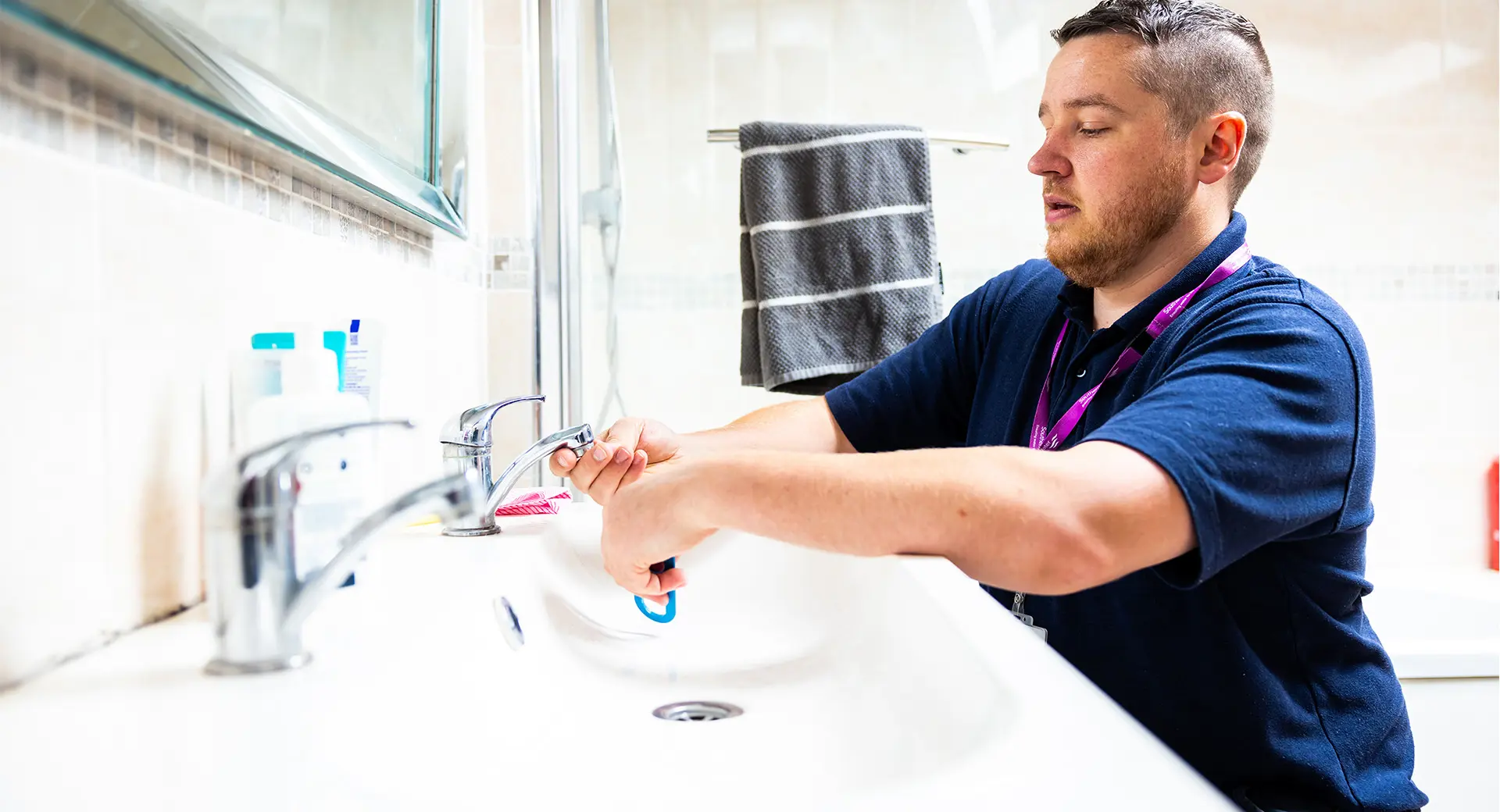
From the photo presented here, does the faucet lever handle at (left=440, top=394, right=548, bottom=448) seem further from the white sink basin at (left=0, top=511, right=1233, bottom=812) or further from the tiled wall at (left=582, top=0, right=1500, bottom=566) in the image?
the tiled wall at (left=582, top=0, right=1500, bottom=566)

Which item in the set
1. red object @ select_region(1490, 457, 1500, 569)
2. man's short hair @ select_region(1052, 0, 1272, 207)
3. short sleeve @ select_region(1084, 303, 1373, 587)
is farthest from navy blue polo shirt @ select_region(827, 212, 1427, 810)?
red object @ select_region(1490, 457, 1500, 569)

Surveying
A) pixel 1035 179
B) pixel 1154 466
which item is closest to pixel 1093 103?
pixel 1154 466

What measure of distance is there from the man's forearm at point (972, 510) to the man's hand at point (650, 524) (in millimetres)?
27

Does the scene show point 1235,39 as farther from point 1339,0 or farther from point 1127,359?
point 1339,0

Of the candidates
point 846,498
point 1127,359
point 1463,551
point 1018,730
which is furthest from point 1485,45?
point 1018,730

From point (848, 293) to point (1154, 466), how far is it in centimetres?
101

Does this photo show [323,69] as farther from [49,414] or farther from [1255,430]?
[1255,430]

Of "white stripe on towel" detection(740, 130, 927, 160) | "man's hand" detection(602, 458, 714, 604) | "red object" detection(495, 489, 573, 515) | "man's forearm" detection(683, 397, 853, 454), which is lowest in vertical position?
"red object" detection(495, 489, 573, 515)

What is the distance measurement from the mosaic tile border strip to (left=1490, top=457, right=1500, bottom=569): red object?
2.11 metres

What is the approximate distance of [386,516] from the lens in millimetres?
398

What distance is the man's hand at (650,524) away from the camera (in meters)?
0.69

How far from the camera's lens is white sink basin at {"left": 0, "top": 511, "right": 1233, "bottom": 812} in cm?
37

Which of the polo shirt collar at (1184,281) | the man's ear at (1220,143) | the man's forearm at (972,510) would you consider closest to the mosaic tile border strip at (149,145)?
the man's forearm at (972,510)

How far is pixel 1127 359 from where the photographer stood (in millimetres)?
918
